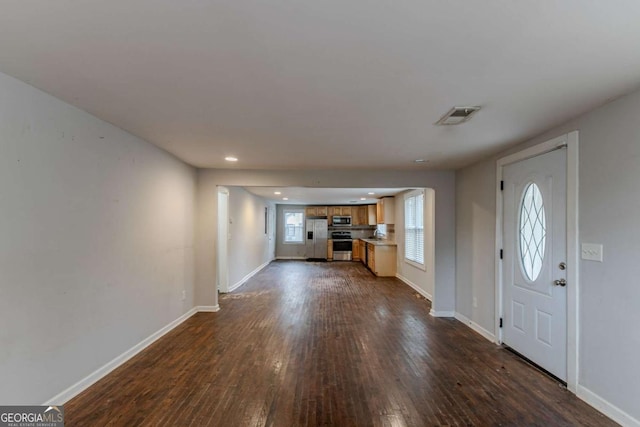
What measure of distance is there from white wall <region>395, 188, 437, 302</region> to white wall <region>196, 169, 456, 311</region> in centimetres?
16

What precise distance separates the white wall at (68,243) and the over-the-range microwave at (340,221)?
8665mm

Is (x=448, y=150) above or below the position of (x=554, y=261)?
above

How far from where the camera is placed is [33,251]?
2.13 meters

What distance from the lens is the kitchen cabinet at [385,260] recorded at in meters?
8.39

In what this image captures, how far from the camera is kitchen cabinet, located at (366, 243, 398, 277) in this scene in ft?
27.5

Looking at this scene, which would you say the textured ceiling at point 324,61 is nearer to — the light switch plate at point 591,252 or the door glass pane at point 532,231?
the door glass pane at point 532,231

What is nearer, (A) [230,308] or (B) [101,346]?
(B) [101,346]

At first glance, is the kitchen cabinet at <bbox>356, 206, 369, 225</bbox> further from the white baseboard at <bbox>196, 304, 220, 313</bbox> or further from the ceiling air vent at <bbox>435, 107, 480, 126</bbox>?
the ceiling air vent at <bbox>435, 107, 480, 126</bbox>

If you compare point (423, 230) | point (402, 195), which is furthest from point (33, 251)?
point (402, 195)

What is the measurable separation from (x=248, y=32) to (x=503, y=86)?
1647 millimetres

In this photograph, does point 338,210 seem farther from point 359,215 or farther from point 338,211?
point 359,215

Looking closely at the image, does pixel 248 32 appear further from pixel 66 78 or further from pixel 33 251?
pixel 33 251

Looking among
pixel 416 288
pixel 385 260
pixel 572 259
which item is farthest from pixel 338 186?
pixel 385 260

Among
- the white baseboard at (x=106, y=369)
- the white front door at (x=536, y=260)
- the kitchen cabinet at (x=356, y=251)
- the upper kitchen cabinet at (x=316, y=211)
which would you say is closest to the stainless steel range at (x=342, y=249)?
the kitchen cabinet at (x=356, y=251)
